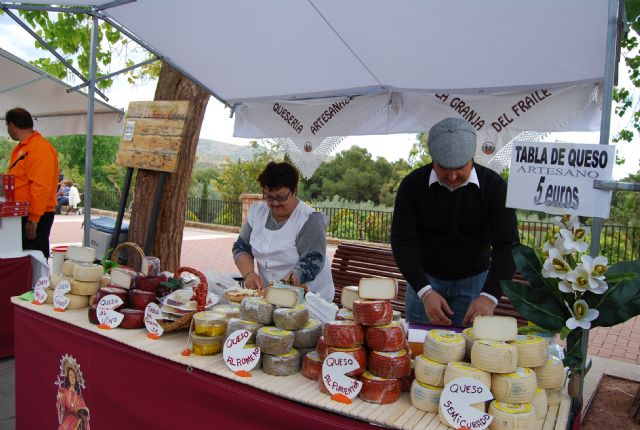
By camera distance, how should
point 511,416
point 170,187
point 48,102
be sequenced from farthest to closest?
point 48,102, point 170,187, point 511,416

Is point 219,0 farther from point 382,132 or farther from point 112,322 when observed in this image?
point 112,322

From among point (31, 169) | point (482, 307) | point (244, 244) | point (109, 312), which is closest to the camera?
point (482, 307)

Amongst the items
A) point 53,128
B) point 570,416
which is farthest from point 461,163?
point 53,128

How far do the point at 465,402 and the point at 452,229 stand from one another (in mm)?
1166

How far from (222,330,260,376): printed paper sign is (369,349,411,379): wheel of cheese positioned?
40cm

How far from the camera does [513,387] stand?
1339 millimetres

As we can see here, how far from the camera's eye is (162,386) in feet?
6.05

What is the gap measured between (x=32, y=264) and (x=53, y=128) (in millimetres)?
5481

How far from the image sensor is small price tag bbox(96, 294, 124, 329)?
2.11 m

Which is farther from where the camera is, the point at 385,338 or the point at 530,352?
the point at 385,338

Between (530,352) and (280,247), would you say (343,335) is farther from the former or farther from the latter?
(280,247)

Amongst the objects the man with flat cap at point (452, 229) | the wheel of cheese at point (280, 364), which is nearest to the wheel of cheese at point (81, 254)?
the wheel of cheese at point (280, 364)

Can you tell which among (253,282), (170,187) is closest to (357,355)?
(253,282)

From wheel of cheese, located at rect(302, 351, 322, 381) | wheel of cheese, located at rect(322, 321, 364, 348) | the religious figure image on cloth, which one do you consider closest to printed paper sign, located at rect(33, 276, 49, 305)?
the religious figure image on cloth
